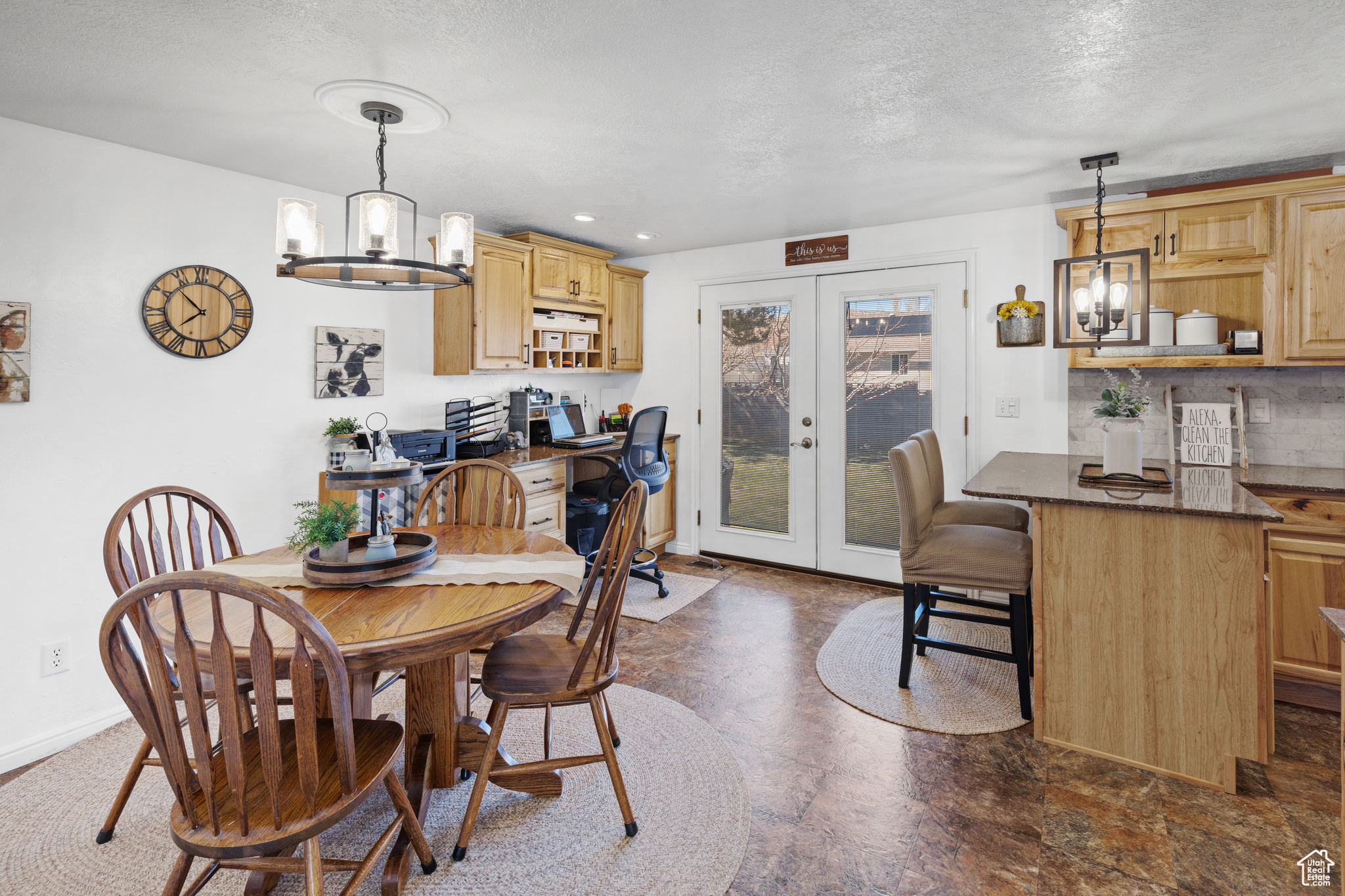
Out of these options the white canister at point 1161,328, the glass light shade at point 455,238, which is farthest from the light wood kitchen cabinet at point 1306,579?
the glass light shade at point 455,238

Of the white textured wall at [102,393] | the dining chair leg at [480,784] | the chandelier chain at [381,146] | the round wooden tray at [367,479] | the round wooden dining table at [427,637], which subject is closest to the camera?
the round wooden dining table at [427,637]

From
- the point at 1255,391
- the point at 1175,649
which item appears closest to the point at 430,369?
the point at 1175,649

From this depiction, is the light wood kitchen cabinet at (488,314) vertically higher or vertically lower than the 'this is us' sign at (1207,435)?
higher

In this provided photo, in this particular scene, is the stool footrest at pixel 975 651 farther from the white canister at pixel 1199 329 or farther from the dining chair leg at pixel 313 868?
the dining chair leg at pixel 313 868

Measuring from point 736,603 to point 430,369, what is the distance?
232cm

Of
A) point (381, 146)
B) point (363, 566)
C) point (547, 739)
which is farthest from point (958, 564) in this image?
point (381, 146)

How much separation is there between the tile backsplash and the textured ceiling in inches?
39.2

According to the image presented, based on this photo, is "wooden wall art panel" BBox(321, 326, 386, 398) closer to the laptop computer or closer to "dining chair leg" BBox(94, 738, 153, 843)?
the laptop computer

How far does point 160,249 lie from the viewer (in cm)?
278

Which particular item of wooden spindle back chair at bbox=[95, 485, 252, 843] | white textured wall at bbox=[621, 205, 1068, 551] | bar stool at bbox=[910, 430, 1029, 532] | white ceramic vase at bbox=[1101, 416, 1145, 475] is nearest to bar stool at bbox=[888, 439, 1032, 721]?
bar stool at bbox=[910, 430, 1029, 532]

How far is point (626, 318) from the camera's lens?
4.99 metres

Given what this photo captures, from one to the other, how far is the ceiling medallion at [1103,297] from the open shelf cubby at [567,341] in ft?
9.53

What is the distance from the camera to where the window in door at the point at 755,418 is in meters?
4.61

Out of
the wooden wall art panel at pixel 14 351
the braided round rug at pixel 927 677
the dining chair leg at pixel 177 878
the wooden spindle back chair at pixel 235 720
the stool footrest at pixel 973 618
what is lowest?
the braided round rug at pixel 927 677
